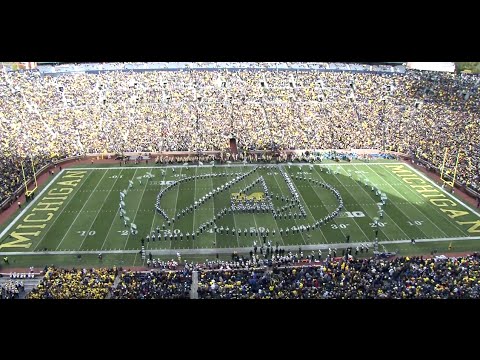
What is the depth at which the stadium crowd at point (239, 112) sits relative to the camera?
1519 inches

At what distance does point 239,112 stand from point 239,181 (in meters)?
13.5

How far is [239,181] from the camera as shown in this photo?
32500 millimetres

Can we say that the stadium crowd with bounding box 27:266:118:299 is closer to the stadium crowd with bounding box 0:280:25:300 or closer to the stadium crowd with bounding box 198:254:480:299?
the stadium crowd with bounding box 0:280:25:300

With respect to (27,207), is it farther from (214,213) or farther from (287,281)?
(287,281)

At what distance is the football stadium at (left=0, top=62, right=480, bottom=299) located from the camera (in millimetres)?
20188

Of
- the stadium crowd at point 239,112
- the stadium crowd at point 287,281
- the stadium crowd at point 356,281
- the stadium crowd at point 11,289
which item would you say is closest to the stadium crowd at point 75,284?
the stadium crowd at point 287,281

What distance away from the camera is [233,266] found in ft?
70.8

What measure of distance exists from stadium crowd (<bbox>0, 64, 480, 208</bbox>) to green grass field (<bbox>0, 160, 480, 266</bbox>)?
15.8 ft

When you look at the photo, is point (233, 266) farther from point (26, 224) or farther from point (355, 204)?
point (26, 224)

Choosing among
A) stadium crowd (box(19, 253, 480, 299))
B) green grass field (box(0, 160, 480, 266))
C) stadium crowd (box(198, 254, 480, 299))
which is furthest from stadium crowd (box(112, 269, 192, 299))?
green grass field (box(0, 160, 480, 266))

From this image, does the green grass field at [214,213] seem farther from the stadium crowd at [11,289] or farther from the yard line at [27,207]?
the stadium crowd at [11,289]

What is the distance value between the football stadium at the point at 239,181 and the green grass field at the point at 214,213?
135 millimetres

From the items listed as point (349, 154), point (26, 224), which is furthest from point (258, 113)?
point (26, 224)

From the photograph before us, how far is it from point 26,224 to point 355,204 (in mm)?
20445
